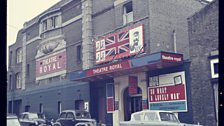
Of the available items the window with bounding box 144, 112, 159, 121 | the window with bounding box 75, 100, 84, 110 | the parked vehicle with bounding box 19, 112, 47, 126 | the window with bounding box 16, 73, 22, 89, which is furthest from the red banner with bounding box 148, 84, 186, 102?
the window with bounding box 16, 73, 22, 89

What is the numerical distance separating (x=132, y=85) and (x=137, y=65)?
289 centimetres

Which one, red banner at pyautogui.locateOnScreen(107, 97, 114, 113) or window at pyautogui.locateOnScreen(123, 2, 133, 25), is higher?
window at pyautogui.locateOnScreen(123, 2, 133, 25)

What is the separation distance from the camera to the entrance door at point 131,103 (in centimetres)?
2027

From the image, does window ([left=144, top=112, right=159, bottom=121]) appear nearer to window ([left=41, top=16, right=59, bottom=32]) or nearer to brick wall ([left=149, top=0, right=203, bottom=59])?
brick wall ([left=149, top=0, right=203, bottom=59])

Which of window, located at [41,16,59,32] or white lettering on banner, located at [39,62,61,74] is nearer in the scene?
white lettering on banner, located at [39,62,61,74]

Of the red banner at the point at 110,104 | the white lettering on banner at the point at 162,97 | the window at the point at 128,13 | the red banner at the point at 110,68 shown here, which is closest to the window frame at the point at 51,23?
the window at the point at 128,13

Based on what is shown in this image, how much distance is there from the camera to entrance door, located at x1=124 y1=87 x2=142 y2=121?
20266mm

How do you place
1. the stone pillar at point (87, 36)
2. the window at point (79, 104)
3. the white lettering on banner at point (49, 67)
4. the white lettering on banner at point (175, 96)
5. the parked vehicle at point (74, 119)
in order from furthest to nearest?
the white lettering on banner at point (49, 67) < the window at point (79, 104) < the stone pillar at point (87, 36) < the white lettering on banner at point (175, 96) < the parked vehicle at point (74, 119)

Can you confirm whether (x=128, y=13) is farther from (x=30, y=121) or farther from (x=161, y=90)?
(x=30, y=121)

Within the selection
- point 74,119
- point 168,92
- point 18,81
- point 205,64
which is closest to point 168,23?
point 168,92

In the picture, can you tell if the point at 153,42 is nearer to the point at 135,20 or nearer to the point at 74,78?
the point at 135,20

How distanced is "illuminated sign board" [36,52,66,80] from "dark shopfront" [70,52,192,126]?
6.14 meters

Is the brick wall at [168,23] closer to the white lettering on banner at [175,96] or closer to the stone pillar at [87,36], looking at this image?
the white lettering on banner at [175,96]

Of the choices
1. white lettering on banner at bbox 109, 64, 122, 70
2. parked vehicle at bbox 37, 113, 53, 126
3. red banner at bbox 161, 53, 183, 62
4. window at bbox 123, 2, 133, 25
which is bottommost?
parked vehicle at bbox 37, 113, 53, 126
